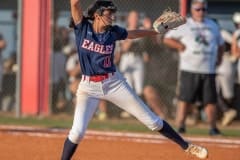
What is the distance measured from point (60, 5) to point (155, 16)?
5.77ft

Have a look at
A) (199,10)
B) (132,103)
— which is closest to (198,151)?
(132,103)

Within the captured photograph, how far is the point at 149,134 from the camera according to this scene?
11539 millimetres

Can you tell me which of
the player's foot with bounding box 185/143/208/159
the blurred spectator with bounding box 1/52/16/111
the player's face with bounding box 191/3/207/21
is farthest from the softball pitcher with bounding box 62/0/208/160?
the blurred spectator with bounding box 1/52/16/111

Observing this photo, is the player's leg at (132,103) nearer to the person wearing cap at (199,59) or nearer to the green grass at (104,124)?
the person wearing cap at (199,59)

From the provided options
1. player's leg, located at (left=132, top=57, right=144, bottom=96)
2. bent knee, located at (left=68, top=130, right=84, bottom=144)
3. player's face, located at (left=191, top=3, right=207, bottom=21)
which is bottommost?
player's leg, located at (left=132, top=57, right=144, bottom=96)

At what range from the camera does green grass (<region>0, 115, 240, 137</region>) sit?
1217 cm

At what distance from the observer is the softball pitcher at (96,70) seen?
734cm

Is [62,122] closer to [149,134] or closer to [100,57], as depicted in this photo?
[149,134]

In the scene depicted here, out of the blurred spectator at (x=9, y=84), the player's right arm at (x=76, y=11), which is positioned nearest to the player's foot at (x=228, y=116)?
the blurred spectator at (x=9, y=84)

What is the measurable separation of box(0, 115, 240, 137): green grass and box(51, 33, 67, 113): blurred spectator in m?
0.25

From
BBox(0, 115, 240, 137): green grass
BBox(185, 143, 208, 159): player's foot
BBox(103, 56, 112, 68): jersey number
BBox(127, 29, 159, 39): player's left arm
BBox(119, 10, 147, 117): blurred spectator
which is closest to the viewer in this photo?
BBox(103, 56, 112, 68): jersey number

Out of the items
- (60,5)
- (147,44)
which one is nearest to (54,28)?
(60,5)

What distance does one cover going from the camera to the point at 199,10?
11.4 metres

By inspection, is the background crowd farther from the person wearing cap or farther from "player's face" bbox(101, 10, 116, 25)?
"player's face" bbox(101, 10, 116, 25)
